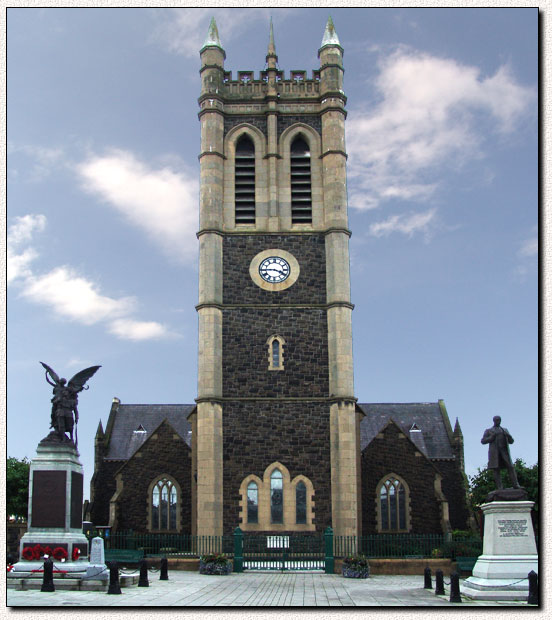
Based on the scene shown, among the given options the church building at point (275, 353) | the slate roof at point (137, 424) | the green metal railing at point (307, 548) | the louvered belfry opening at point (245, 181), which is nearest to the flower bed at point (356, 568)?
the green metal railing at point (307, 548)

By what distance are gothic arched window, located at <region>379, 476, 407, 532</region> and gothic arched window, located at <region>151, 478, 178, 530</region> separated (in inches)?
428

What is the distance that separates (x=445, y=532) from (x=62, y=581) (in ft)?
82.0

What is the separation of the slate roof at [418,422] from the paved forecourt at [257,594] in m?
24.7

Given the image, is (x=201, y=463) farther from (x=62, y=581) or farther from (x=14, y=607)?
(x=14, y=607)

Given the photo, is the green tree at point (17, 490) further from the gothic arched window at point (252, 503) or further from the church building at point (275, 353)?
the gothic arched window at point (252, 503)

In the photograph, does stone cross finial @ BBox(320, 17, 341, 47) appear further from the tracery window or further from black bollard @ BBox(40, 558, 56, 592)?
black bollard @ BBox(40, 558, 56, 592)

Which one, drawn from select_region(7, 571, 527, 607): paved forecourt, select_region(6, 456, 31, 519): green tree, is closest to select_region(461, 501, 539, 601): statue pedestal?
select_region(7, 571, 527, 607): paved forecourt

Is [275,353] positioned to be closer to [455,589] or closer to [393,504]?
[393,504]

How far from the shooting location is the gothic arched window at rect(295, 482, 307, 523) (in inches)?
1380

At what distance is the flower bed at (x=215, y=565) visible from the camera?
95.1ft

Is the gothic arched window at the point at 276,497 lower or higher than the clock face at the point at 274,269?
lower

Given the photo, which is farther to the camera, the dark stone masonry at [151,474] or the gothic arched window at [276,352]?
the dark stone masonry at [151,474]

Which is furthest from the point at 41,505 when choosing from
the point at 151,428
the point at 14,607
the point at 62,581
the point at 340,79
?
the point at 151,428

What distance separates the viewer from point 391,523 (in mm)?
40531
